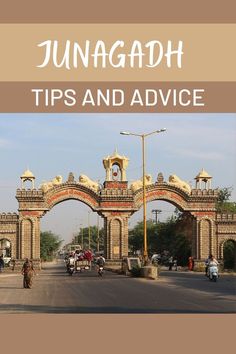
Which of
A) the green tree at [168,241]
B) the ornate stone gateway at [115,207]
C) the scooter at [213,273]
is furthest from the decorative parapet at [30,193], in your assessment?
the scooter at [213,273]

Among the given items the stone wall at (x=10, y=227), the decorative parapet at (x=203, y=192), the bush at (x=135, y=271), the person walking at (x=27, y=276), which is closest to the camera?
the person walking at (x=27, y=276)

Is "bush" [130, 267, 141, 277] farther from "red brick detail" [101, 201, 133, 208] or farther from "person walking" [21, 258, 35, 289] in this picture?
"red brick detail" [101, 201, 133, 208]

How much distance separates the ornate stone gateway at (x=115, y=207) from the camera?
1991 inches

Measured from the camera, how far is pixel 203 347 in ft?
34.9

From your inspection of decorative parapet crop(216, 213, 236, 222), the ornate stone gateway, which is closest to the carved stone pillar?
the ornate stone gateway

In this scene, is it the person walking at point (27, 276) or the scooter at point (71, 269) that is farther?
the scooter at point (71, 269)

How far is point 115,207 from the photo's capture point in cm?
5109

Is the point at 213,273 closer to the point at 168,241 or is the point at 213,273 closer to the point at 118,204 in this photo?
the point at 118,204

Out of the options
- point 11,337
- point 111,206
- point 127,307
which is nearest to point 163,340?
point 11,337

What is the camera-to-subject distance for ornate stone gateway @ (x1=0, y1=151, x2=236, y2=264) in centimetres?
5056

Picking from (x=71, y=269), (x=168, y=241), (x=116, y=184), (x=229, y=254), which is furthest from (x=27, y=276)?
(x=168, y=241)

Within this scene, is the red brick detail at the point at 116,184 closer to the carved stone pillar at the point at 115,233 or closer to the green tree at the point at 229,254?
the carved stone pillar at the point at 115,233

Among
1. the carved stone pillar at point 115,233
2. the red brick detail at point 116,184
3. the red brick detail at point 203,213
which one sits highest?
the red brick detail at point 116,184

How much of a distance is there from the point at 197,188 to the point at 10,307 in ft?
121
